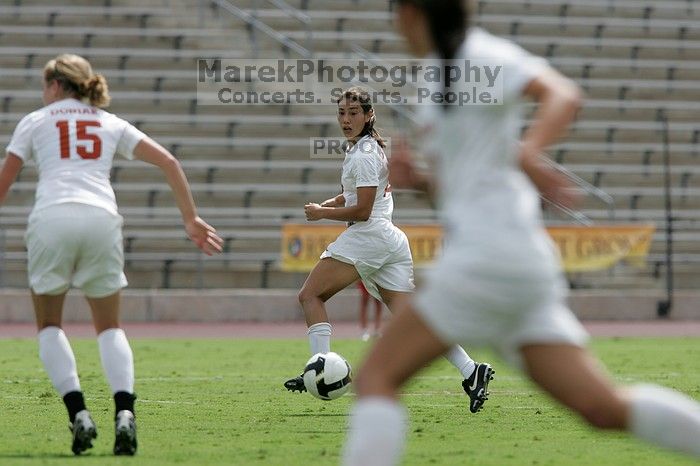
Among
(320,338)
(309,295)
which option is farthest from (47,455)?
(309,295)

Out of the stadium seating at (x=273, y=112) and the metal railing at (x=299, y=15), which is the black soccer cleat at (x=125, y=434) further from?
the metal railing at (x=299, y=15)

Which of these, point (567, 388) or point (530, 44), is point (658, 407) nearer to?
point (567, 388)

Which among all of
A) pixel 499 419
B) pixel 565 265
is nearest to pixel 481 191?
pixel 499 419

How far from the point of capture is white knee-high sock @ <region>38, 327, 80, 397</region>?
6.91 meters

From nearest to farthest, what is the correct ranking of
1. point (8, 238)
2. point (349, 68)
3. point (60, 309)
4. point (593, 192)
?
point (60, 309) < point (8, 238) < point (593, 192) < point (349, 68)

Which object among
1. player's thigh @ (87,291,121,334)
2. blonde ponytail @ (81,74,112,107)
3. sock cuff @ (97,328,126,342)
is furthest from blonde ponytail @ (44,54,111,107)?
sock cuff @ (97,328,126,342)

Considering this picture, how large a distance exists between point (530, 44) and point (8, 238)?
11544 mm

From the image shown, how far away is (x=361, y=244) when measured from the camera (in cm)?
975

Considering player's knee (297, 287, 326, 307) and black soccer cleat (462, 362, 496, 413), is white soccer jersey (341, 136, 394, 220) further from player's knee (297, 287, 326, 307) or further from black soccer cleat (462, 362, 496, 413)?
black soccer cleat (462, 362, 496, 413)

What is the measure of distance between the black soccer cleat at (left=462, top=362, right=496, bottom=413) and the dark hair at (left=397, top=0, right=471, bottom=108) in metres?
5.03

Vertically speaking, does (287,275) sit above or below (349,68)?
below

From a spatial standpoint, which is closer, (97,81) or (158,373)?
(97,81)

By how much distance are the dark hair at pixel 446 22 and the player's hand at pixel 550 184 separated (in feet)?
1.31

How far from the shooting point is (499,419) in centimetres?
892
